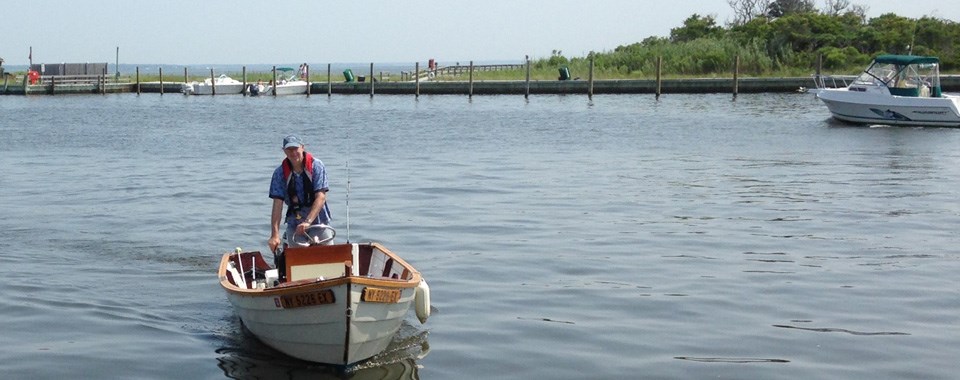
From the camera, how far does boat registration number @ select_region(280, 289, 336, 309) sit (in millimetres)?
11086

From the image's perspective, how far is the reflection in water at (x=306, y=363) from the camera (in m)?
11.9

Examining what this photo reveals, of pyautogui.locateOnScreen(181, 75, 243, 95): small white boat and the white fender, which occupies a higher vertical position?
pyautogui.locateOnScreen(181, 75, 243, 95): small white boat

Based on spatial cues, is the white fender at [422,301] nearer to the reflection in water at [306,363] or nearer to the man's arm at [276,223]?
the reflection in water at [306,363]

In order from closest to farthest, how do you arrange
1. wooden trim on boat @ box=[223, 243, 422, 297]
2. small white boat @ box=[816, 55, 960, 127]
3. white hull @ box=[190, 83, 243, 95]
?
wooden trim on boat @ box=[223, 243, 422, 297], small white boat @ box=[816, 55, 960, 127], white hull @ box=[190, 83, 243, 95]

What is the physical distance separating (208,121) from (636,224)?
1464 inches

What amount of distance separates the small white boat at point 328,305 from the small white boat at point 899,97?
35732mm

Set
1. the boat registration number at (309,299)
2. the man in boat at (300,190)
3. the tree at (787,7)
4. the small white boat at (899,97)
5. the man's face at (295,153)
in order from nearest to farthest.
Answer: the boat registration number at (309,299)
the man's face at (295,153)
the man in boat at (300,190)
the small white boat at (899,97)
the tree at (787,7)

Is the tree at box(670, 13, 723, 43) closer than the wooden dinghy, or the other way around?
the wooden dinghy

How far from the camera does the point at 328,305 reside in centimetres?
1116

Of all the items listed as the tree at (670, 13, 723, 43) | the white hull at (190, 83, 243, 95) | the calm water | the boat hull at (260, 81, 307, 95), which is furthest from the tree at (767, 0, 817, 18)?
the calm water

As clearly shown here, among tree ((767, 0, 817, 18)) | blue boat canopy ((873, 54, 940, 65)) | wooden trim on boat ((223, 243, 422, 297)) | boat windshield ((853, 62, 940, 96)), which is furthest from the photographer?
tree ((767, 0, 817, 18))

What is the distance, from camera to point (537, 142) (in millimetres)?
40344

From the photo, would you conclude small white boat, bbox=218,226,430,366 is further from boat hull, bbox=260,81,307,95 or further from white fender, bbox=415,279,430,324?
boat hull, bbox=260,81,307,95

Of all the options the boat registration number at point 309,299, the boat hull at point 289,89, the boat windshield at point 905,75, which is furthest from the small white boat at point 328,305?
the boat hull at point 289,89
